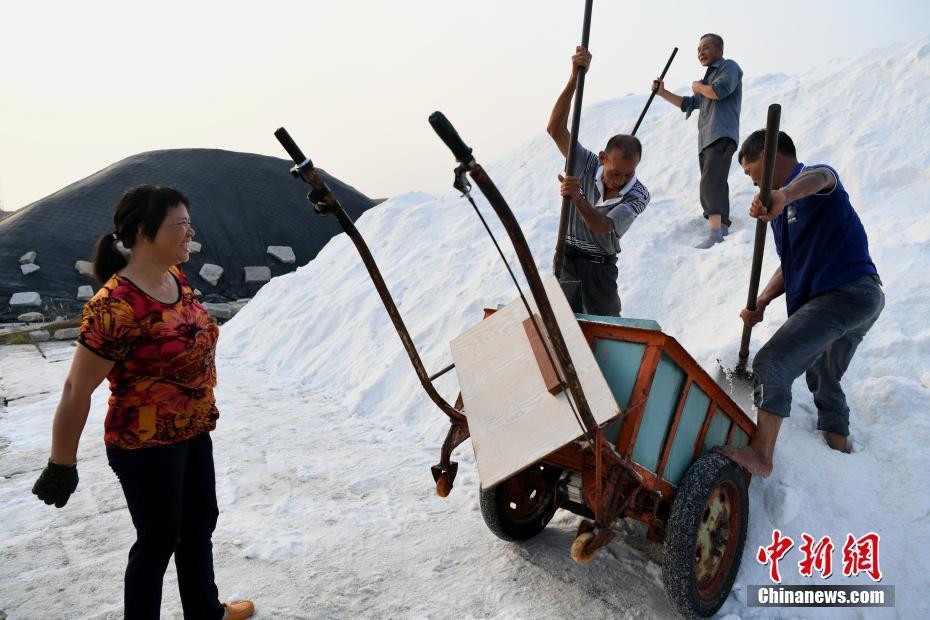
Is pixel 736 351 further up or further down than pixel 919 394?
further up

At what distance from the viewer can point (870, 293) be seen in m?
3.06

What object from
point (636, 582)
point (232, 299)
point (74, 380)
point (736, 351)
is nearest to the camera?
point (74, 380)

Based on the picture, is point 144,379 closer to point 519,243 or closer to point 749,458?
point 519,243

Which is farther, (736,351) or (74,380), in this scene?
(736,351)

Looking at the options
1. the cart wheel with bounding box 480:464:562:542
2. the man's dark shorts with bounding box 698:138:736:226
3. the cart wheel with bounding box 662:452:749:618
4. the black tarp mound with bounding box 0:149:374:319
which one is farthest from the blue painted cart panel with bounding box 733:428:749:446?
the black tarp mound with bounding box 0:149:374:319

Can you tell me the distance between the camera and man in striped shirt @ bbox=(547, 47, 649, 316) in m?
3.44

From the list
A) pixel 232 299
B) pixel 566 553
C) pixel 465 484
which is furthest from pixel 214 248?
pixel 566 553

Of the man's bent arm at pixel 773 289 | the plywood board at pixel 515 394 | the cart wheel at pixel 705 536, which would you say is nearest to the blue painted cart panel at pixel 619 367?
the plywood board at pixel 515 394

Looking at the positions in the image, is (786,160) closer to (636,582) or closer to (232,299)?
(636,582)

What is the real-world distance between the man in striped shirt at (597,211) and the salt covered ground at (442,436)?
3.01ft

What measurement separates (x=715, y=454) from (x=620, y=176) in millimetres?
1605

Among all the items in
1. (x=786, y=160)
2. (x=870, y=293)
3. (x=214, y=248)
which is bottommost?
(x=214, y=248)

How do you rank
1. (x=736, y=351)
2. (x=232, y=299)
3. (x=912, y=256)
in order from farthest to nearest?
(x=232, y=299)
(x=912, y=256)
(x=736, y=351)

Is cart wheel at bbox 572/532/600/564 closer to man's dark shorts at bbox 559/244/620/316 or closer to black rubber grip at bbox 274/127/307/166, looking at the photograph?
man's dark shorts at bbox 559/244/620/316
